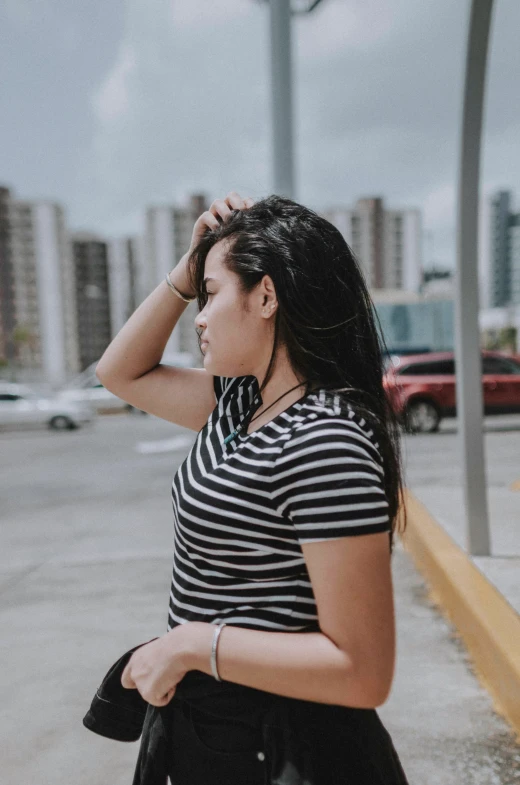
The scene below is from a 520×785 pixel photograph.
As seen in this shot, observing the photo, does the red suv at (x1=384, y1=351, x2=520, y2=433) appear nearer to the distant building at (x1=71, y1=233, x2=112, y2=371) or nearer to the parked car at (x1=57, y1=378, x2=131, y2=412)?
the parked car at (x1=57, y1=378, x2=131, y2=412)

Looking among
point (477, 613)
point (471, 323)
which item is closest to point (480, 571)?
point (477, 613)

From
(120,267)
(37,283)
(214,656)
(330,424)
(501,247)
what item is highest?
(501,247)

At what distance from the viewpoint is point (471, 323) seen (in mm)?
4047

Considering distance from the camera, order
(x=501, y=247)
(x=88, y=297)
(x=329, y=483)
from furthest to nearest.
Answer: (x=501, y=247), (x=88, y=297), (x=329, y=483)

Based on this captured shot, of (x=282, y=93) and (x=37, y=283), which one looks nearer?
(x=282, y=93)

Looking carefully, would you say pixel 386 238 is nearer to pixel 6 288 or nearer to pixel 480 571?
pixel 6 288

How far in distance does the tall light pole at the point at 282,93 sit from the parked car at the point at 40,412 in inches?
556

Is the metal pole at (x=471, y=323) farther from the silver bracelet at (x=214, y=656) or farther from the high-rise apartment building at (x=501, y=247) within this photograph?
the high-rise apartment building at (x=501, y=247)

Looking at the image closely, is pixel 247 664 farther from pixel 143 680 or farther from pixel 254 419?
pixel 254 419

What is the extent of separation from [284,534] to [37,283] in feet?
343

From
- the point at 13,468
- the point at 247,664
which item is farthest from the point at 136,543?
the point at 13,468

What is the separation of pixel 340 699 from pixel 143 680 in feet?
1.03

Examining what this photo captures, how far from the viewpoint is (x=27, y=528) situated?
657 cm

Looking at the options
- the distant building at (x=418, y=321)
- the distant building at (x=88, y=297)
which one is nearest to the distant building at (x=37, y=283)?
the distant building at (x=88, y=297)
